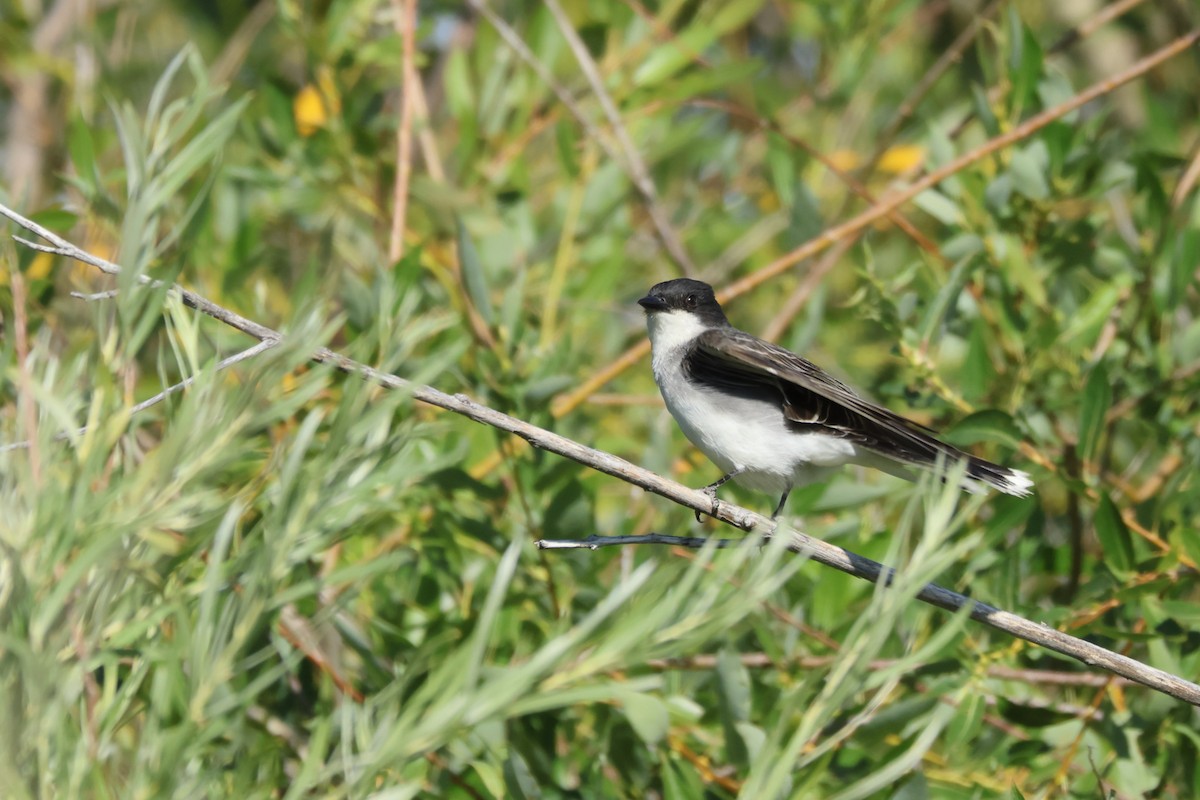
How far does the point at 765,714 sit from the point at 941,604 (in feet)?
2.29

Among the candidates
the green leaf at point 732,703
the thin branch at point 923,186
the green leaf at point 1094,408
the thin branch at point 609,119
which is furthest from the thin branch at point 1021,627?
the thin branch at point 609,119

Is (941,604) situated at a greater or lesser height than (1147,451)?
lesser

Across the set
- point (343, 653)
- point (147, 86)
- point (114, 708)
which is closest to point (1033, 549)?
point (343, 653)

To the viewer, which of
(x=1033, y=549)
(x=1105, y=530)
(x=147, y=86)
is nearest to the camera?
(x=1105, y=530)

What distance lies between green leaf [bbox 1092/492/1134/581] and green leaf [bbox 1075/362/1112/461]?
247 mm

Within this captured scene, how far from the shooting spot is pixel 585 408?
3883 millimetres

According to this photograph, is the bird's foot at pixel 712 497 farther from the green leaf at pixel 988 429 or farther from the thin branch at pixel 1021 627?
the green leaf at pixel 988 429

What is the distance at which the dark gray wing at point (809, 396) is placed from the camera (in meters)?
2.68

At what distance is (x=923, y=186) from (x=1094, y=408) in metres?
0.82

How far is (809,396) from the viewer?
3.41m

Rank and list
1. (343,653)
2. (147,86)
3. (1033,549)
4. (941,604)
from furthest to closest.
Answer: (147,86) < (343,653) < (1033,549) < (941,604)

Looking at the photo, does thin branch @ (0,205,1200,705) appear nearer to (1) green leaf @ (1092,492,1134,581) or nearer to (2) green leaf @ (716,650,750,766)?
(2) green leaf @ (716,650,750,766)

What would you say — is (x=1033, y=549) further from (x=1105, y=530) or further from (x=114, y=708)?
(x=114, y=708)

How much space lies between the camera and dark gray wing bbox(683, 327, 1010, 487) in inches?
105
